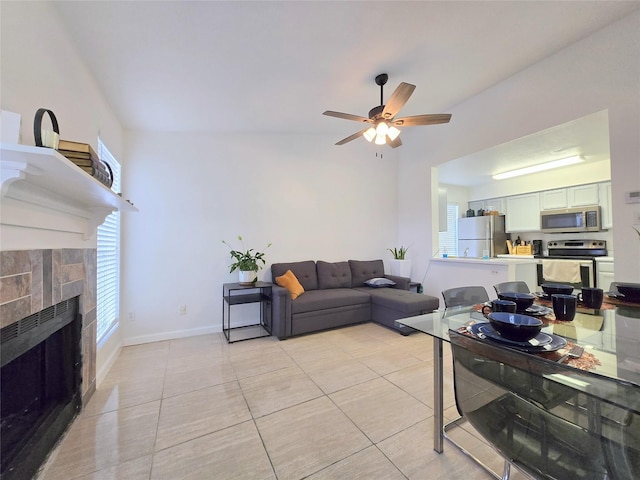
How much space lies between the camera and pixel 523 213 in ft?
16.9

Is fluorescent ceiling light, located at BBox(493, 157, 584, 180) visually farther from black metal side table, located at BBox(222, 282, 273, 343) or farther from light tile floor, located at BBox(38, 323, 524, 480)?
black metal side table, located at BBox(222, 282, 273, 343)

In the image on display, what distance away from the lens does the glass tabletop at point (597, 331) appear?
868mm

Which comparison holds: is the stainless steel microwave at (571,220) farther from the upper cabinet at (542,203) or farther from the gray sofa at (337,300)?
the gray sofa at (337,300)

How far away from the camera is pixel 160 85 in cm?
243

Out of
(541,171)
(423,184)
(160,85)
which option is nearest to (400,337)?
(423,184)

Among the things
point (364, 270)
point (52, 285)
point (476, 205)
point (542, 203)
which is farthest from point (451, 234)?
point (52, 285)

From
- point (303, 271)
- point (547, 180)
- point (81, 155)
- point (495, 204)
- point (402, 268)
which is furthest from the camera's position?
point (495, 204)

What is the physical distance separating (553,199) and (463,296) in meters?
4.34

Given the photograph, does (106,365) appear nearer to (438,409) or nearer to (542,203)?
(438,409)

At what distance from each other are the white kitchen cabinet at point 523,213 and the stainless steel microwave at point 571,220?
0.15 meters

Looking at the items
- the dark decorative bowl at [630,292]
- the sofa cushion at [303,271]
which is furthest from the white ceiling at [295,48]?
the dark decorative bowl at [630,292]

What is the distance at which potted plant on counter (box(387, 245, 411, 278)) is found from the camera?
4.51 metres

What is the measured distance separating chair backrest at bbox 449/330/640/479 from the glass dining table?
6 cm

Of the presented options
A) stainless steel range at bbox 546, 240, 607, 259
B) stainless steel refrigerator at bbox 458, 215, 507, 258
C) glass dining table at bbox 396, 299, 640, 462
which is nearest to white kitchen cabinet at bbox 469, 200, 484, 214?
stainless steel refrigerator at bbox 458, 215, 507, 258
